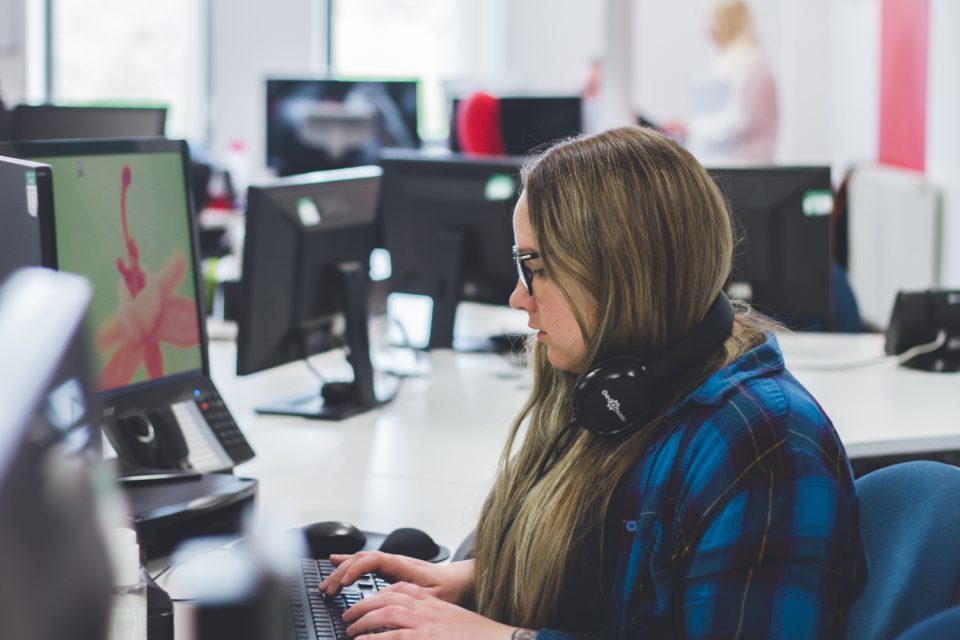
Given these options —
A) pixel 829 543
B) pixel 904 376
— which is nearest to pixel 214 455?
pixel 829 543

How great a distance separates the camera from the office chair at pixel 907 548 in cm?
119

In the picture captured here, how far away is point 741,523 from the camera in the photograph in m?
1.12

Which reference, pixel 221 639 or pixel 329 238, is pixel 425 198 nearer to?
pixel 329 238

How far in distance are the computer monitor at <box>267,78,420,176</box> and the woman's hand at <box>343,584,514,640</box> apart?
3723 mm

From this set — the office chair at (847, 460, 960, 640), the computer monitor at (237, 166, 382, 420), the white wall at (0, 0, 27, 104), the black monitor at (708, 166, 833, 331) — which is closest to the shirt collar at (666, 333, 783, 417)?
the office chair at (847, 460, 960, 640)

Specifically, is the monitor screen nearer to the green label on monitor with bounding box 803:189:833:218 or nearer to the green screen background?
the green screen background

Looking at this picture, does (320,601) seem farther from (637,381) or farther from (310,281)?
(310,281)

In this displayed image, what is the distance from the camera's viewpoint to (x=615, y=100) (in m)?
4.61

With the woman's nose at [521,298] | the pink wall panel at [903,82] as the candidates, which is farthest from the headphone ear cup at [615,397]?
the pink wall panel at [903,82]

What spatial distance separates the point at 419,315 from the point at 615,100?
5.04 feet

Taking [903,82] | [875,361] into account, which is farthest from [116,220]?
[903,82]

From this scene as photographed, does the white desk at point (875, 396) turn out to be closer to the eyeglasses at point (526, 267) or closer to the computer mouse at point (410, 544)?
the computer mouse at point (410, 544)

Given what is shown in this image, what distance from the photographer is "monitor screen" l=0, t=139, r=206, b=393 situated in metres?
1.59

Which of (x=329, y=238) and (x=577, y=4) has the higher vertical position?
(x=577, y=4)
